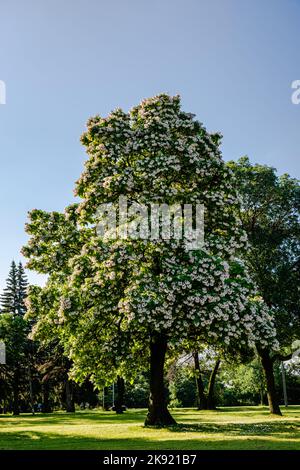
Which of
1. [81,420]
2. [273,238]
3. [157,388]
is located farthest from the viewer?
[81,420]

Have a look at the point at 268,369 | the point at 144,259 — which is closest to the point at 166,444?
the point at 144,259

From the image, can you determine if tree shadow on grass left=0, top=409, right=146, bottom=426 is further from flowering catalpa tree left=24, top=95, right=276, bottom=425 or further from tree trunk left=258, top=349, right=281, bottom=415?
flowering catalpa tree left=24, top=95, right=276, bottom=425

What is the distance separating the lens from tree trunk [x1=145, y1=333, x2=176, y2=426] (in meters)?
25.3

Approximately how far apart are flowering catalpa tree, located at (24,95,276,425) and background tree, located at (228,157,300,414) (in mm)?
13326

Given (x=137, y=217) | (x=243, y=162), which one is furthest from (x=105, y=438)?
(x=243, y=162)

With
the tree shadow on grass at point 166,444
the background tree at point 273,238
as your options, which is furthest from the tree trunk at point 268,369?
the tree shadow on grass at point 166,444

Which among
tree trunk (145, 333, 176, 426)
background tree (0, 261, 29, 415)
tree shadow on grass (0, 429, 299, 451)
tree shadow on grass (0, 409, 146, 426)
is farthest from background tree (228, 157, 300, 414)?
background tree (0, 261, 29, 415)

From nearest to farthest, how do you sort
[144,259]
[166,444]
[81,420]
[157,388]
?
[166,444] < [144,259] < [157,388] < [81,420]

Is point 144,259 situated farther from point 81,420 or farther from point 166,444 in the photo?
point 81,420

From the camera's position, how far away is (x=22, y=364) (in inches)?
2901

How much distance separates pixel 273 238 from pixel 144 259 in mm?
17780

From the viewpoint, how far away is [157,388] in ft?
84.1

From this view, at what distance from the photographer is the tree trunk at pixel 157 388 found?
2533 cm
